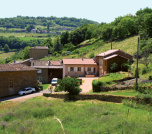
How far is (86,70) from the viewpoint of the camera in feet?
155

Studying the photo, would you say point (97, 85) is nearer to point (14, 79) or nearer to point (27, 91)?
point (27, 91)

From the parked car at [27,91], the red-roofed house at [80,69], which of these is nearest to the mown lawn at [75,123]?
the parked car at [27,91]

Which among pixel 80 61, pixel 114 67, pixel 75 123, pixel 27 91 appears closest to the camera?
pixel 75 123

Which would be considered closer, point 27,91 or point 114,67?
point 27,91

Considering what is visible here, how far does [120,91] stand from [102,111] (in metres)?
9.88

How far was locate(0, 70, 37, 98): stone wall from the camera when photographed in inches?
1353

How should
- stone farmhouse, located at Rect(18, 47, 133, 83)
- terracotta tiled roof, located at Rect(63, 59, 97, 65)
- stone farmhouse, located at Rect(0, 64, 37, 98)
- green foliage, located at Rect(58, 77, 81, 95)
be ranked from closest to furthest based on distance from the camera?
green foliage, located at Rect(58, 77, 81, 95) → stone farmhouse, located at Rect(0, 64, 37, 98) → stone farmhouse, located at Rect(18, 47, 133, 83) → terracotta tiled roof, located at Rect(63, 59, 97, 65)

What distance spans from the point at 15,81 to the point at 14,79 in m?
0.43

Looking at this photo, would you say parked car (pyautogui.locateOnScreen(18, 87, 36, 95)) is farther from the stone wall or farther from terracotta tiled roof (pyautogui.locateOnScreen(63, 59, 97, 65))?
terracotta tiled roof (pyautogui.locateOnScreen(63, 59, 97, 65))

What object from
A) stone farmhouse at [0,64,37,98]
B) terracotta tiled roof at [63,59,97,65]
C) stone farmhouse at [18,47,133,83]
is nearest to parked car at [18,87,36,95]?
stone farmhouse at [0,64,37,98]

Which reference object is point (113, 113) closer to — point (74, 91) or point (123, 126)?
point (123, 126)

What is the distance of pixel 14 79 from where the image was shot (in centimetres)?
3625

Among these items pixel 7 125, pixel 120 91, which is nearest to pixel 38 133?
pixel 7 125

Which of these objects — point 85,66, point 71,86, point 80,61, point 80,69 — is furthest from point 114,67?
point 71,86
